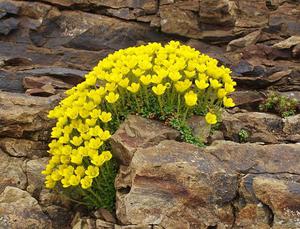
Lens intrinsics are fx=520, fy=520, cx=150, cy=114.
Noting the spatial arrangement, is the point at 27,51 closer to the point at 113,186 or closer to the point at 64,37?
the point at 64,37

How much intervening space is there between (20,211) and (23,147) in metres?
1.20

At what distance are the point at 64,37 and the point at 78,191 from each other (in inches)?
206

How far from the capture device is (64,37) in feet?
35.3

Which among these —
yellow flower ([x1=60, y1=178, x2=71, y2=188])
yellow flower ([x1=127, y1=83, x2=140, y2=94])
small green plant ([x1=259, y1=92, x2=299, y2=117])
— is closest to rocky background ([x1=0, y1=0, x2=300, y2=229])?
small green plant ([x1=259, y1=92, x2=299, y2=117])

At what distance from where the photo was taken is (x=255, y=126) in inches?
299

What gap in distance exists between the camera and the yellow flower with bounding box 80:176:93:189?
18.7 feet

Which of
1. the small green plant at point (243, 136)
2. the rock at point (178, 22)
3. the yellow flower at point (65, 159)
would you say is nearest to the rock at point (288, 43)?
the rock at point (178, 22)

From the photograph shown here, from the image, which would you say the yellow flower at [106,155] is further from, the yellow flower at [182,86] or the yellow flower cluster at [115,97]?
the yellow flower at [182,86]

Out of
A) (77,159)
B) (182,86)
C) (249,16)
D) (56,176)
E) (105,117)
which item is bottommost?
(56,176)

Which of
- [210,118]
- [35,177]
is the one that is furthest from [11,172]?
[210,118]

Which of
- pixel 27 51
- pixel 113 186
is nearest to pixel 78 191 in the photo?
pixel 113 186

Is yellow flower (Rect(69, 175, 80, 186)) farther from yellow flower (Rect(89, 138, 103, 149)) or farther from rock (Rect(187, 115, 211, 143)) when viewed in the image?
rock (Rect(187, 115, 211, 143))

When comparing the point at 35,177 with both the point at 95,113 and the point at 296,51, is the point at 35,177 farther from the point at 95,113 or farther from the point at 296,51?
the point at 296,51

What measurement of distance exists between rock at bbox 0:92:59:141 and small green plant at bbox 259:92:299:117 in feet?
11.9
